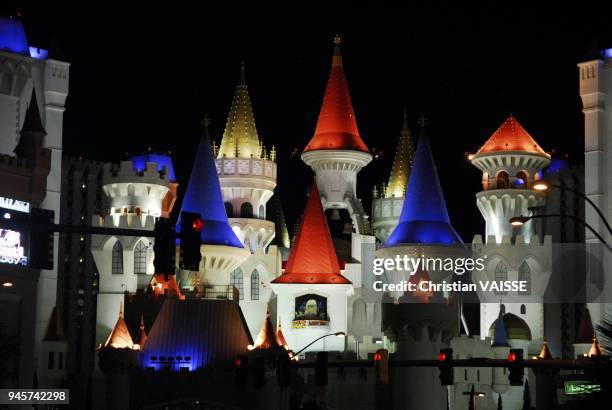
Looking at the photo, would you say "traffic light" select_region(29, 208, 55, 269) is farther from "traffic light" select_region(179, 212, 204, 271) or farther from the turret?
the turret

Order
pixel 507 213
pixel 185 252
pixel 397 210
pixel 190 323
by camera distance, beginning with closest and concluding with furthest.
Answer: pixel 185 252
pixel 190 323
pixel 507 213
pixel 397 210

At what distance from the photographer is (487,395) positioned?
69.9 meters

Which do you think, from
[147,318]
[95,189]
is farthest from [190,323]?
[95,189]

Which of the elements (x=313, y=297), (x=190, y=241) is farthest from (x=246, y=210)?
(x=190, y=241)

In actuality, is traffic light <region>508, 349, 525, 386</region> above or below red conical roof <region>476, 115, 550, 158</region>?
below

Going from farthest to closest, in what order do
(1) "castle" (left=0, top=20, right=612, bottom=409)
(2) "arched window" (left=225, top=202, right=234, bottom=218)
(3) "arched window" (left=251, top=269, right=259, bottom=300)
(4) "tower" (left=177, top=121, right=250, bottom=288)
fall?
1. (2) "arched window" (left=225, top=202, right=234, bottom=218)
2. (3) "arched window" (left=251, top=269, right=259, bottom=300)
3. (4) "tower" (left=177, top=121, right=250, bottom=288)
4. (1) "castle" (left=0, top=20, right=612, bottom=409)

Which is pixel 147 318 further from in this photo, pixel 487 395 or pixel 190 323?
pixel 487 395

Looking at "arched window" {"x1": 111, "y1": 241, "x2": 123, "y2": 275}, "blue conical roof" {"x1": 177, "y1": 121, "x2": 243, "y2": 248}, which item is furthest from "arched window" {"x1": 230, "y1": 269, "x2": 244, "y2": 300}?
"arched window" {"x1": 111, "y1": 241, "x2": 123, "y2": 275}

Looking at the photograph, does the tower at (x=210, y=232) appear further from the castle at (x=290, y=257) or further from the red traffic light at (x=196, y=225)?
the red traffic light at (x=196, y=225)

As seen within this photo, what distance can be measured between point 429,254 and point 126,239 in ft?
48.0

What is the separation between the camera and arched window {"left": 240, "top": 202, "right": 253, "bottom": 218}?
74.1 m

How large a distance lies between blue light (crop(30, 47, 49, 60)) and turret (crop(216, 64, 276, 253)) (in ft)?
36.3

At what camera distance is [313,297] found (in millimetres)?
69500

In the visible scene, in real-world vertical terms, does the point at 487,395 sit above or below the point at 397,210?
below
